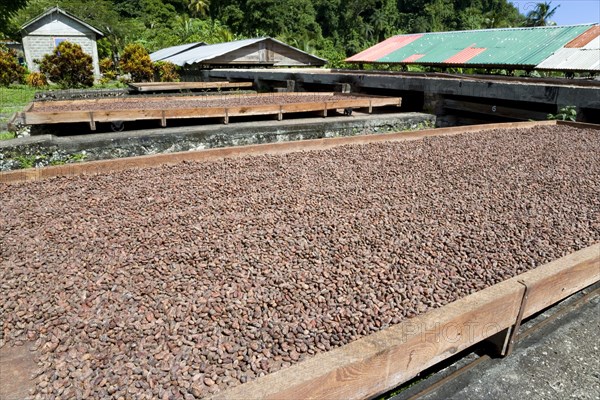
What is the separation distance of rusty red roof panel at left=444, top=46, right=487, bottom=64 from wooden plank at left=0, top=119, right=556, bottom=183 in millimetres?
9217

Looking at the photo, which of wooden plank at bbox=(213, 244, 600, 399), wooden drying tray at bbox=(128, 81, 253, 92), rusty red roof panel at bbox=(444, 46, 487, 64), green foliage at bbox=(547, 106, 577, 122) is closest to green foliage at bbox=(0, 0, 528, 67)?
rusty red roof panel at bbox=(444, 46, 487, 64)

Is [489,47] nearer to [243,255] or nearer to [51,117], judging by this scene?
[51,117]

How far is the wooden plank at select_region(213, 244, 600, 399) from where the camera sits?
160 cm

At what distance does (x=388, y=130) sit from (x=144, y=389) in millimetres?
7385

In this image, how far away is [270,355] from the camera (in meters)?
2.08

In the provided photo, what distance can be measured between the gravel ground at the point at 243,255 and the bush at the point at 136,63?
1771 cm

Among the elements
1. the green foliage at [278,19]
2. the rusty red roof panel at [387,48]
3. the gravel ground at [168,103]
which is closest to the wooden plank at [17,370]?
the gravel ground at [168,103]

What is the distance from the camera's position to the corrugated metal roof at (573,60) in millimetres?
11531

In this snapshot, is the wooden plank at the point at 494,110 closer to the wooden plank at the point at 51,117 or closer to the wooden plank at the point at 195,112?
the wooden plank at the point at 195,112

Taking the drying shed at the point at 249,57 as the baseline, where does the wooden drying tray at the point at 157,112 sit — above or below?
below

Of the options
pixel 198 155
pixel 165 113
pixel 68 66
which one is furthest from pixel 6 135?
pixel 68 66

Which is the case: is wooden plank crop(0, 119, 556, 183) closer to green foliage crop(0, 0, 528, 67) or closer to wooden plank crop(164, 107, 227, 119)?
wooden plank crop(164, 107, 227, 119)

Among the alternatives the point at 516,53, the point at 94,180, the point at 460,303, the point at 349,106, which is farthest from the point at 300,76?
the point at 460,303

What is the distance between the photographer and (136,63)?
20516 millimetres
